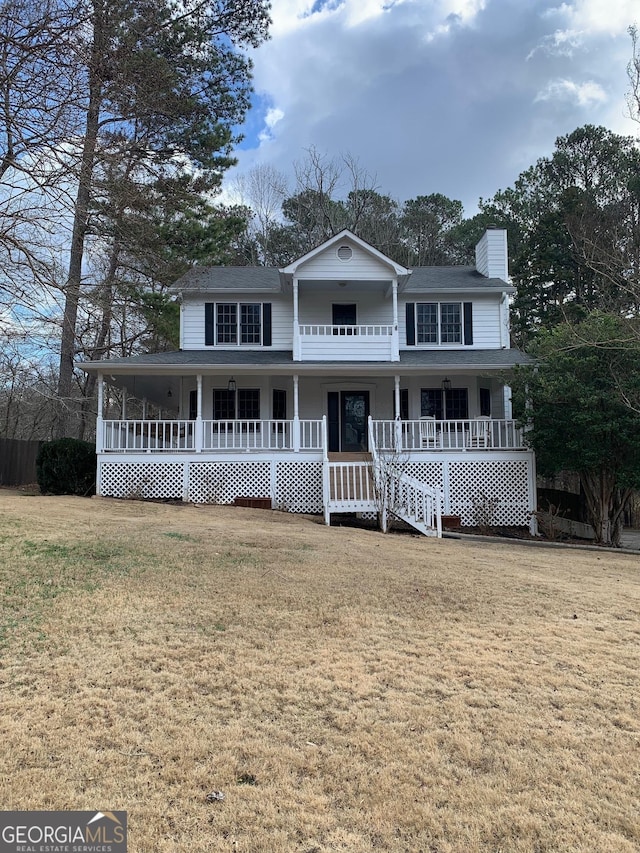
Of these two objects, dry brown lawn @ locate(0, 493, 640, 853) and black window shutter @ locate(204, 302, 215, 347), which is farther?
black window shutter @ locate(204, 302, 215, 347)

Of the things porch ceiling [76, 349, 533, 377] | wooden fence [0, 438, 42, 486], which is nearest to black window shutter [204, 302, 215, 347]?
porch ceiling [76, 349, 533, 377]

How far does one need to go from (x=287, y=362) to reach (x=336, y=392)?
8.21 ft

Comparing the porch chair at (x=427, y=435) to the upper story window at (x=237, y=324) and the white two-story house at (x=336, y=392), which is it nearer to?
the white two-story house at (x=336, y=392)

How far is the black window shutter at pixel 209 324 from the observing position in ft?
60.2

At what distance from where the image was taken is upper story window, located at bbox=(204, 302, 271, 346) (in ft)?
60.3

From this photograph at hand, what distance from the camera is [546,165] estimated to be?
32125 millimetres

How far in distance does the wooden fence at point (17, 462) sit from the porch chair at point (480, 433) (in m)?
16.4

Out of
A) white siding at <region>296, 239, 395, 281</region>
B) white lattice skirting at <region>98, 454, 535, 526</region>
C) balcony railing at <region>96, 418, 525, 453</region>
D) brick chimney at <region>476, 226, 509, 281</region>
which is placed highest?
brick chimney at <region>476, 226, 509, 281</region>

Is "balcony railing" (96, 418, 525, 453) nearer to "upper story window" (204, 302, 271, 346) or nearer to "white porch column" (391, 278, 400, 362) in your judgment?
"white porch column" (391, 278, 400, 362)

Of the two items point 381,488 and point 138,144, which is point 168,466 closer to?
point 381,488

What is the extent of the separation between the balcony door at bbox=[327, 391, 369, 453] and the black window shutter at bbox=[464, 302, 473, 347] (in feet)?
11.8

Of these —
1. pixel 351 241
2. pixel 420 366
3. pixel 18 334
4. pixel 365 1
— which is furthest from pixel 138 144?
pixel 365 1

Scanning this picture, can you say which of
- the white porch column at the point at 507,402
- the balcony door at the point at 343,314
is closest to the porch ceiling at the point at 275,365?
the white porch column at the point at 507,402

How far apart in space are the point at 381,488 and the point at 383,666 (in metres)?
8.84
